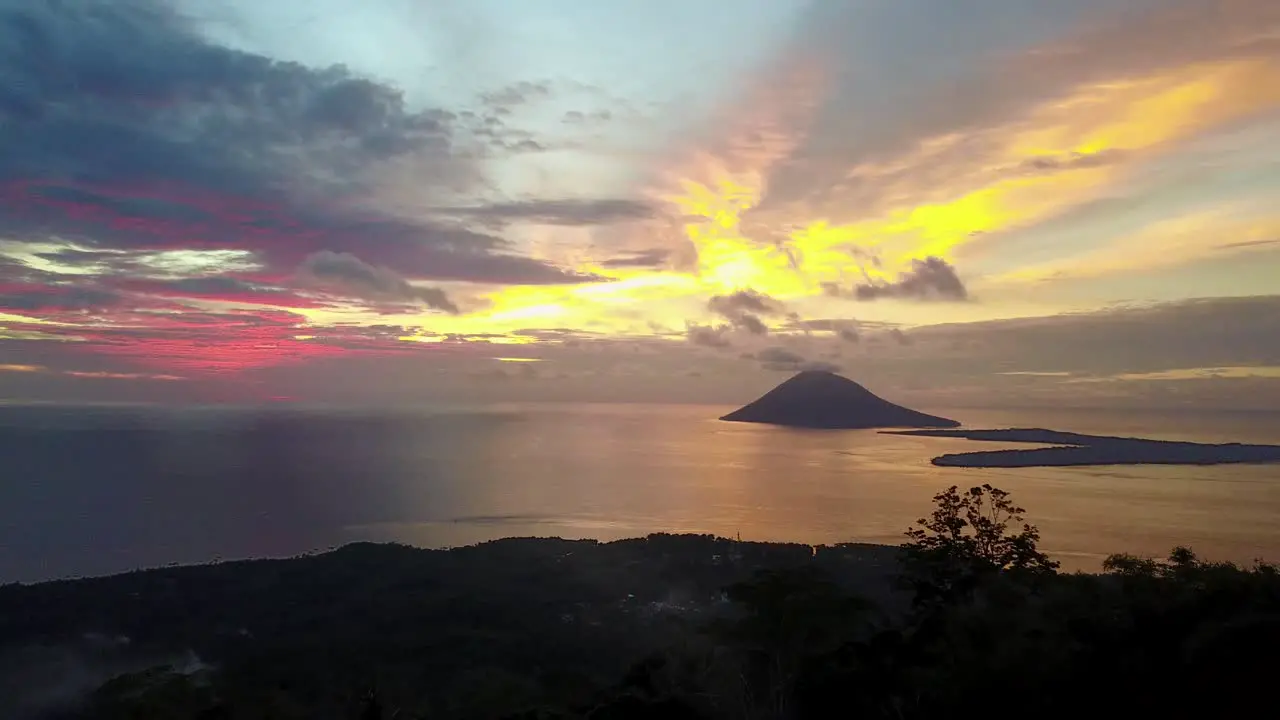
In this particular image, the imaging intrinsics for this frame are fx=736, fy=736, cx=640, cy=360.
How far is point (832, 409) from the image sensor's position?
521 ft

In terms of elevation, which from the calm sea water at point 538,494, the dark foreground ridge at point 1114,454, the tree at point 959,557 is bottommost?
the calm sea water at point 538,494

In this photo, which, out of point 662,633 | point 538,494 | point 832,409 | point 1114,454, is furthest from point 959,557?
point 832,409

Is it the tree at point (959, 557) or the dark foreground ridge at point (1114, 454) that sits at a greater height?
the tree at point (959, 557)

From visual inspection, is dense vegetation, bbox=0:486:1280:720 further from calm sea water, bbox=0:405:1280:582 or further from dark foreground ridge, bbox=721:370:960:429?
dark foreground ridge, bbox=721:370:960:429

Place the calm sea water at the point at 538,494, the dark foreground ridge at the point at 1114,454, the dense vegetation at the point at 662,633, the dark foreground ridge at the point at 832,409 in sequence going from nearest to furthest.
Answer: the dense vegetation at the point at 662,633
the calm sea water at the point at 538,494
the dark foreground ridge at the point at 1114,454
the dark foreground ridge at the point at 832,409

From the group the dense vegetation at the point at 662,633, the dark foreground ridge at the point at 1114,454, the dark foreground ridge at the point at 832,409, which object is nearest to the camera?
the dense vegetation at the point at 662,633

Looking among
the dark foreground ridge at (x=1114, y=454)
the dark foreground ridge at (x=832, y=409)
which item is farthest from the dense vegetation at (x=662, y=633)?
the dark foreground ridge at (x=832, y=409)

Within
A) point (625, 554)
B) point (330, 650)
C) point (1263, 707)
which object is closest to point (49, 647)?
point (330, 650)

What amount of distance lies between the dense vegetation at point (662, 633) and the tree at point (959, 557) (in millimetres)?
66

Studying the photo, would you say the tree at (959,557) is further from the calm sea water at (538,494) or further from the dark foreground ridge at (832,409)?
the dark foreground ridge at (832,409)

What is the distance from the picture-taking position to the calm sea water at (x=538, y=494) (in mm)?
51250

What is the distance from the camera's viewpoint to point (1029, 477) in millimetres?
73562

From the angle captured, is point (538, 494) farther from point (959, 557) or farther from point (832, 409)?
point (832, 409)

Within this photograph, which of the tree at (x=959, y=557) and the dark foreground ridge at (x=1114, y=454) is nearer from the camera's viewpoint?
the tree at (x=959, y=557)
